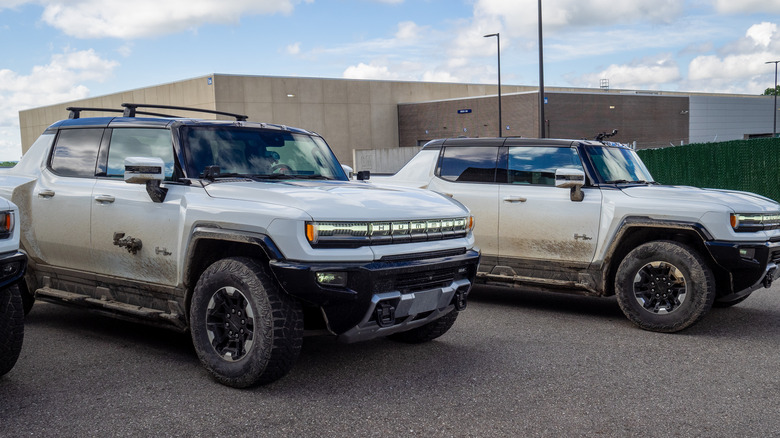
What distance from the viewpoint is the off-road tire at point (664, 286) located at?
6754mm

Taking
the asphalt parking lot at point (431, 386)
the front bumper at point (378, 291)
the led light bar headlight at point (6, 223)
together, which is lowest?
the asphalt parking lot at point (431, 386)

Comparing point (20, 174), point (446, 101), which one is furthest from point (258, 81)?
point (20, 174)

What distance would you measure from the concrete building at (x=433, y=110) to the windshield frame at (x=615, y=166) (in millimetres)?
44753

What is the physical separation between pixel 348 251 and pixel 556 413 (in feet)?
5.24

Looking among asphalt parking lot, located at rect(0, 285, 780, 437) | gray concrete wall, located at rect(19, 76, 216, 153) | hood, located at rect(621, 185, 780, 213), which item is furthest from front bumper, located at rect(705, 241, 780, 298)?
gray concrete wall, located at rect(19, 76, 216, 153)

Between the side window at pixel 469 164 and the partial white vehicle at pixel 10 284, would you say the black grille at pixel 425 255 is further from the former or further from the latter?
the side window at pixel 469 164

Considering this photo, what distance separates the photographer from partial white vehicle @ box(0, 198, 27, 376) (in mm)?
4664

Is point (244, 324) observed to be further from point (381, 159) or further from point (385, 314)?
point (381, 159)

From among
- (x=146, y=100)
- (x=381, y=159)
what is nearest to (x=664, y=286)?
(x=381, y=159)

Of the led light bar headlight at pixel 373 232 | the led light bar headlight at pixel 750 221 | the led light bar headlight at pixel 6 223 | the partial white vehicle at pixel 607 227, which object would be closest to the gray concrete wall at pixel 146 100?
the partial white vehicle at pixel 607 227

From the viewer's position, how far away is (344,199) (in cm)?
508

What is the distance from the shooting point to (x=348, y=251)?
15.7 feet

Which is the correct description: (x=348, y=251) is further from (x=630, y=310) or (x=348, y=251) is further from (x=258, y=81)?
(x=258, y=81)

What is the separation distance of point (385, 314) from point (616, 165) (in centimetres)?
412
